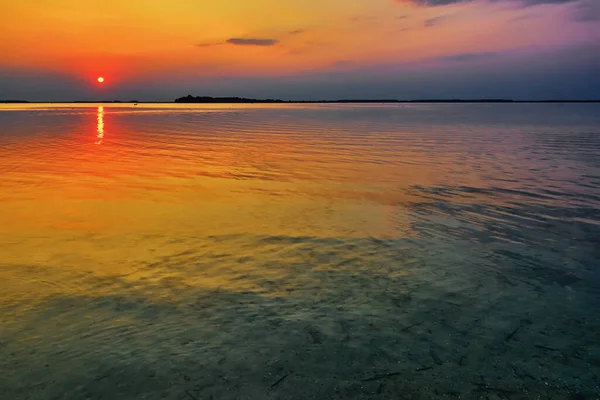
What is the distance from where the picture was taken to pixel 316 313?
8.08 metres

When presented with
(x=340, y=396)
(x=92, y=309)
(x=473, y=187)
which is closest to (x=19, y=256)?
(x=92, y=309)

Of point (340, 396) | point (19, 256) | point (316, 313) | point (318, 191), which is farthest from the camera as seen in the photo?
point (318, 191)

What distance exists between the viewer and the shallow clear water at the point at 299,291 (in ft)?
20.5

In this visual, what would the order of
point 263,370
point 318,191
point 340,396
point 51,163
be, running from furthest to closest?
1. point 51,163
2. point 318,191
3. point 263,370
4. point 340,396

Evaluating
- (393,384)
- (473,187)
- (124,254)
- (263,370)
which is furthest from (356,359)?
(473,187)

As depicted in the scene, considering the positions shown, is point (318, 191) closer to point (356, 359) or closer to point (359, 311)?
point (359, 311)

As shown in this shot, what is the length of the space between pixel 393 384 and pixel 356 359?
0.72 m

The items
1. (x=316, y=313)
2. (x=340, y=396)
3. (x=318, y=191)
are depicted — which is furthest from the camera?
(x=318, y=191)

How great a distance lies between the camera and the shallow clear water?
6.26m

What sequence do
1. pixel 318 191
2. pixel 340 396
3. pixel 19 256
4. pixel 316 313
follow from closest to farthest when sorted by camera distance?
pixel 340 396
pixel 316 313
pixel 19 256
pixel 318 191

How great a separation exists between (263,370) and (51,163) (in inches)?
997

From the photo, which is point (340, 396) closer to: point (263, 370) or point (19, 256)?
point (263, 370)

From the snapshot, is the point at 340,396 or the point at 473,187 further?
the point at 473,187

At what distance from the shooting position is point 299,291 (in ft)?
29.6
